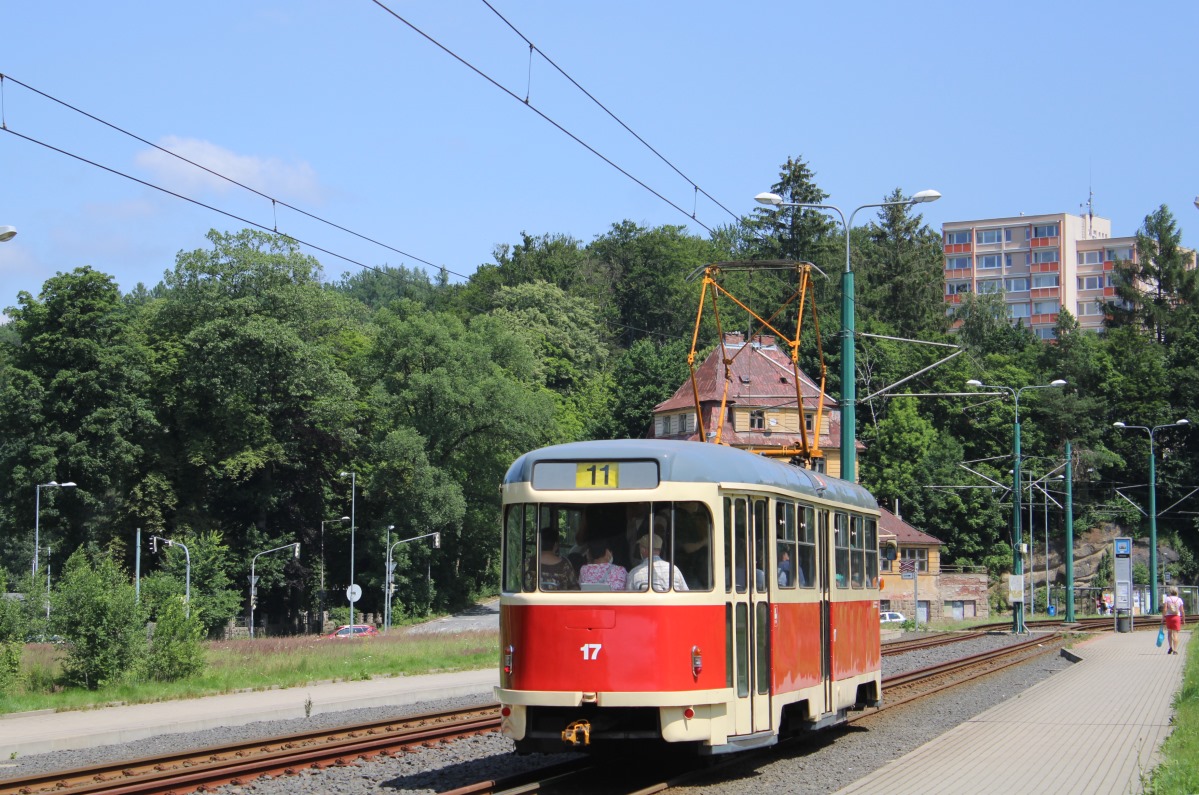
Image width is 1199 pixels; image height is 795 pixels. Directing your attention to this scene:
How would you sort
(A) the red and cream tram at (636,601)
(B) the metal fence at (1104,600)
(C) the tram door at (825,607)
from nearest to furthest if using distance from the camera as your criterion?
(A) the red and cream tram at (636,601)
(C) the tram door at (825,607)
(B) the metal fence at (1104,600)

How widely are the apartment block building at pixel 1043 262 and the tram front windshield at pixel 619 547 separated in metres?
119

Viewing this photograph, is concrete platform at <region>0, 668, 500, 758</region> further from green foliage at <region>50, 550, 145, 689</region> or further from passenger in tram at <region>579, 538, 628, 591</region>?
passenger in tram at <region>579, 538, 628, 591</region>

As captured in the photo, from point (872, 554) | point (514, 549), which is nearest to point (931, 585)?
point (872, 554)

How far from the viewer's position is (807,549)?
48.6 ft

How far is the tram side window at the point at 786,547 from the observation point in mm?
13727

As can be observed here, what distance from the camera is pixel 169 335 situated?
226 feet

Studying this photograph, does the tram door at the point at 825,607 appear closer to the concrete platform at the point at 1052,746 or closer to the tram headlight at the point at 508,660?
the concrete platform at the point at 1052,746

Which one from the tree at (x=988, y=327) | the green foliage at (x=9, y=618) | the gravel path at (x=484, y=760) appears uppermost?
the tree at (x=988, y=327)

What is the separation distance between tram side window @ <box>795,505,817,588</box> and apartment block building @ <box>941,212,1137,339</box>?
379ft

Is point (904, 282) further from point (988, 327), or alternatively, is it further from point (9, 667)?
point (9, 667)

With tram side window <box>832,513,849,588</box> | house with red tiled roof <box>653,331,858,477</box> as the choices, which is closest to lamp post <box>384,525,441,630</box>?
house with red tiled roof <box>653,331,858,477</box>

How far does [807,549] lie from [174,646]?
13889 mm

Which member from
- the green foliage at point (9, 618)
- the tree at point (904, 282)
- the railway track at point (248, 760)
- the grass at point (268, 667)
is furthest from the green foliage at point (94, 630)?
the tree at point (904, 282)

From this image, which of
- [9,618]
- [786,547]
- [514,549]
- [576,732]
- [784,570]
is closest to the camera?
[576,732]
